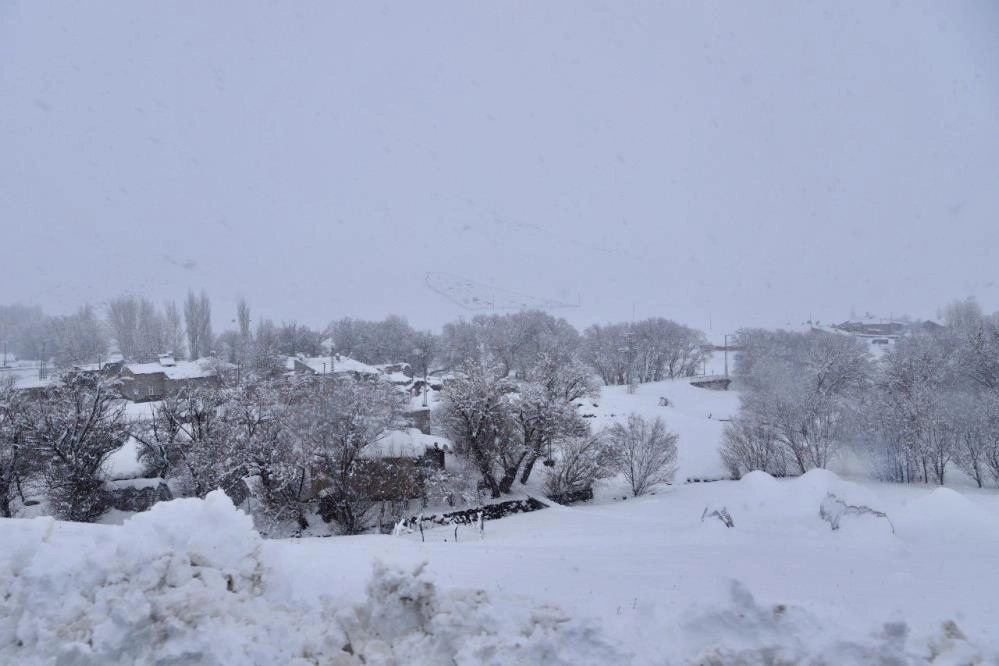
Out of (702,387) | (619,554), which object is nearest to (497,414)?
(619,554)

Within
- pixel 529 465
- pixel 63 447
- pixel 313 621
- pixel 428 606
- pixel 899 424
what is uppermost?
pixel 428 606

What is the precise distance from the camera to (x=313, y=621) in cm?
546

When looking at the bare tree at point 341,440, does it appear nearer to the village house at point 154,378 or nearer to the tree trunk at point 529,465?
the tree trunk at point 529,465

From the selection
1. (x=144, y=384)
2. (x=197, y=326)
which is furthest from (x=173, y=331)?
(x=144, y=384)

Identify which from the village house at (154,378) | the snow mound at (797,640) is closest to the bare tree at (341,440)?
the snow mound at (797,640)

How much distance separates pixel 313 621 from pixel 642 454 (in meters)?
23.3

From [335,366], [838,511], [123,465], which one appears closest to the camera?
[838,511]

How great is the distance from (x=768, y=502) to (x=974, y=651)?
1368 cm

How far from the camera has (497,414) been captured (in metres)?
25.8

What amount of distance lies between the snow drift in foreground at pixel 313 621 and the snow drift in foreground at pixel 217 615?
1cm

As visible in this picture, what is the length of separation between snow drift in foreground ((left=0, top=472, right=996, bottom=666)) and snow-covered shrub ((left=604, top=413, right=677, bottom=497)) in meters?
20.9

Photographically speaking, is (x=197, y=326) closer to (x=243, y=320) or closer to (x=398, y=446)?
(x=243, y=320)

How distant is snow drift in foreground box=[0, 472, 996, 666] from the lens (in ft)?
16.1

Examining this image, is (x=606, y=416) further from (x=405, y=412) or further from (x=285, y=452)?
(x=285, y=452)
